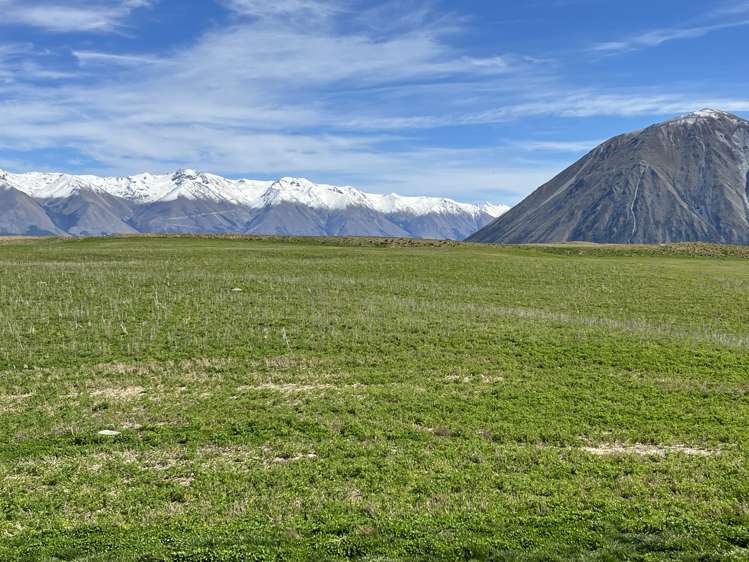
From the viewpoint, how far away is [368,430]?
22.4 meters

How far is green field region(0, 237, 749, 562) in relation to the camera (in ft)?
46.3

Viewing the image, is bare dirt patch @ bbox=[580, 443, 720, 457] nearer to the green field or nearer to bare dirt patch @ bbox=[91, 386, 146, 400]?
the green field

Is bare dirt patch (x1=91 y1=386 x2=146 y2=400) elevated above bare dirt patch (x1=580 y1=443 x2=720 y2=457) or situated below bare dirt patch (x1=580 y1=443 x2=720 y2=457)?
below

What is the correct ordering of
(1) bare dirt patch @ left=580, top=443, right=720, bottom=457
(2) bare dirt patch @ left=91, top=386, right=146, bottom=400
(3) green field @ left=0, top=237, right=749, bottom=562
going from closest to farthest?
(3) green field @ left=0, top=237, right=749, bottom=562 < (1) bare dirt patch @ left=580, top=443, right=720, bottom=457 < (2) bare dirt patch @ left=91, top=386, right=146, bottom=400

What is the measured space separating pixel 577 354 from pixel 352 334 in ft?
49.7

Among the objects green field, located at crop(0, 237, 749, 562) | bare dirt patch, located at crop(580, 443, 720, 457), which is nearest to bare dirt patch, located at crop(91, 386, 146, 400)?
green field, located at crop(0, 237, 749, 562)

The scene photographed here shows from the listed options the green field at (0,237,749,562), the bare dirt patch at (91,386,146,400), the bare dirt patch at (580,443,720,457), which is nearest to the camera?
the green field at (0,237,749,562)

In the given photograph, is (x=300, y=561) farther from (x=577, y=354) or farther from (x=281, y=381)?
(x=577, y=354)

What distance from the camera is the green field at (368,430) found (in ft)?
Answer: 46.3

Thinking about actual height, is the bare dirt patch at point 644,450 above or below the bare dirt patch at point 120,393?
above

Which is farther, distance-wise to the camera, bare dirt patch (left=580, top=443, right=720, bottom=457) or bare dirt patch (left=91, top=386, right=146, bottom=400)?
bare dirt patch (left=91, top=386, right=146, bottom=400)

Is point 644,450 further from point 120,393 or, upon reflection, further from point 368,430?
point 120,393

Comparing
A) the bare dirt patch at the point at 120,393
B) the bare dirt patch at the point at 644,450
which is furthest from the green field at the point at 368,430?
the bare dirt patch at the point at 120,393

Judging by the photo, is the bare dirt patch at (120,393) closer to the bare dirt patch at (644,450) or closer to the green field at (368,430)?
the green field at (368,430)
